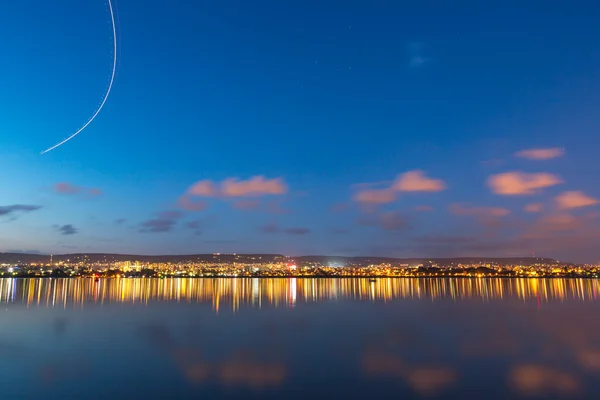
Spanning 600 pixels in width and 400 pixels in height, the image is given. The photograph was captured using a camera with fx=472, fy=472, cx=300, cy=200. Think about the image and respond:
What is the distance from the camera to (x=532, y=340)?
75.9ft

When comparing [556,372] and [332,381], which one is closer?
[332,381]

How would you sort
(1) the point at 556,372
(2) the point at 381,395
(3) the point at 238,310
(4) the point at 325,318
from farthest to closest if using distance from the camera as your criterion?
(3) the point at 238,310, (4) the point at 325,318, (1) the point at 556,372, (2) the point at 381,395

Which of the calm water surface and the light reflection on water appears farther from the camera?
the light reflection on water

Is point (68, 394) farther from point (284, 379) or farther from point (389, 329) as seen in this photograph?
point (389, 329)

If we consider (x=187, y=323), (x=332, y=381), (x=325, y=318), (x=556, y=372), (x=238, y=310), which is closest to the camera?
(x=332, y=381)

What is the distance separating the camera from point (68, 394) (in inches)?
520

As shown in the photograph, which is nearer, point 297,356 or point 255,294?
point 297,356

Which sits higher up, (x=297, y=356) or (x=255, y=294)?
(x=297, y=356)

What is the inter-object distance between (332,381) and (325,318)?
59.4ft

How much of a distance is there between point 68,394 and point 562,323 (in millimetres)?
28675

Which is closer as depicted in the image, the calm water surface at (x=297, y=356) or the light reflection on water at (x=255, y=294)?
the calm water surface at (x=297, y=356)

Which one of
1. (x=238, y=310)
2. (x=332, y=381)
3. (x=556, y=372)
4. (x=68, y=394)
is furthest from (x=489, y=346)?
(x=238, y=310)

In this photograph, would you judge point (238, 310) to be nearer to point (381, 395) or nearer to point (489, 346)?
point (489, 346)

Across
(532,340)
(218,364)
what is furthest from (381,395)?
(532,340)
